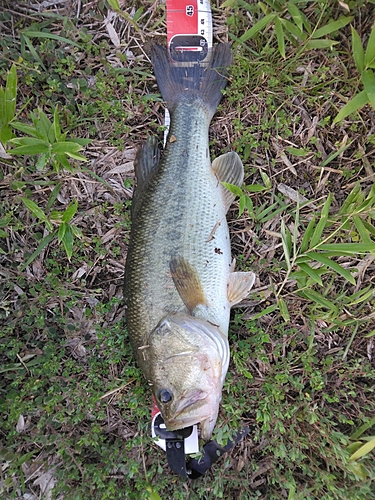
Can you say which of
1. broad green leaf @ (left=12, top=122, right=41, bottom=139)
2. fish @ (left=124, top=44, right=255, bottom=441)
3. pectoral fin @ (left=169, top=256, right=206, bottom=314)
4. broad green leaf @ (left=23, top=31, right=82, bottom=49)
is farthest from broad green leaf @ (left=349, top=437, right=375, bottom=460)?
broad green leaf @ (left=23, top=31, right=82, bottom=49)

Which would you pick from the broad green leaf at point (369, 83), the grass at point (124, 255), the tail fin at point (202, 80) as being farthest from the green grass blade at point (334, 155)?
the tail fin at point (202, 80)

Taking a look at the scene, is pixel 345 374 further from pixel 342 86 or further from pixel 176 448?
pixel 342 86

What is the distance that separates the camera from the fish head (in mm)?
2250

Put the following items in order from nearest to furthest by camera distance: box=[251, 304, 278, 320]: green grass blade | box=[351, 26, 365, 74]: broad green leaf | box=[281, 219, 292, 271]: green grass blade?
1. box=[351, 26, 365, 74]: broad green leaf
2. box=[281, 219, 292, 271]: green grass blade
3. box=[251, 304, 278, 320]: green grass blade

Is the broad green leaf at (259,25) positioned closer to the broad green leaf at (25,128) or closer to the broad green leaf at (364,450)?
the broad green leaf at (25,128)

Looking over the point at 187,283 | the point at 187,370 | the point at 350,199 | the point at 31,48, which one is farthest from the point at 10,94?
the point at 350,199

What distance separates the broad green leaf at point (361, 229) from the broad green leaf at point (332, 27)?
1281mm

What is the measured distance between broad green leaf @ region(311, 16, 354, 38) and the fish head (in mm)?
2126

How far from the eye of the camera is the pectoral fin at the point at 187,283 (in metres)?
2.40

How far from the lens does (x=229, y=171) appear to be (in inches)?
109

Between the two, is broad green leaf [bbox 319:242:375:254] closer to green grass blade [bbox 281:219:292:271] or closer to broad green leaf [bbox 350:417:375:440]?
green grass blade [bbox 281:219:292:271]

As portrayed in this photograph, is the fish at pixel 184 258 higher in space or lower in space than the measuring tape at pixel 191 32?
lower

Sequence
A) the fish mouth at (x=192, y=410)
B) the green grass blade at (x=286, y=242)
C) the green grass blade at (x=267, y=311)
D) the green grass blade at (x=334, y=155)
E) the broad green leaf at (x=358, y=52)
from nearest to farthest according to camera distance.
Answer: the fish mouth at (x=192, y=410)
the broad green leaf at (x=358, y=52)
the green grass blade at (x=286, y=242)
the green grass blade at (x=267, y=311)
the green grass blade at (x=334, y=155)

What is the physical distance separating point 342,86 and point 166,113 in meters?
1.37
